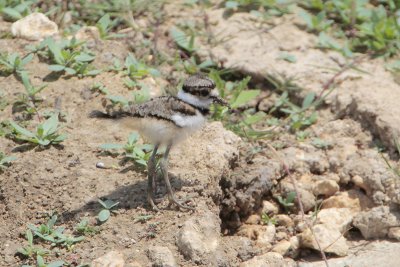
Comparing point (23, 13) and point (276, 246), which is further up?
point (23, 13)

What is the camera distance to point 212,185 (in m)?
5.78

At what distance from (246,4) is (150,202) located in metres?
3.26

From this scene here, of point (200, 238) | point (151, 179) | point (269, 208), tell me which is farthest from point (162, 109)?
point (269, 208)

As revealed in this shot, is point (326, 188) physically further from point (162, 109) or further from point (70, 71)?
point (70, 71)

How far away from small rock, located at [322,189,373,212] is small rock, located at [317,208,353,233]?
15 cm

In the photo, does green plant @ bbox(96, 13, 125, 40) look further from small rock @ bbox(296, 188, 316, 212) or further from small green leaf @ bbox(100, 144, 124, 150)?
small rock @ bbox(296, 188, 316, 212)

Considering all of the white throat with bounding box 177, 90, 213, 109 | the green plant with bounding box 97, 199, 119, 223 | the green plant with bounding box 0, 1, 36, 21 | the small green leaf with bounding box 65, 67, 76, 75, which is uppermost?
the white throat with bounding box 177, 90, 213, 109

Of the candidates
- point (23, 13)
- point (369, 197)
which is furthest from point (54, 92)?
point (369, 197)

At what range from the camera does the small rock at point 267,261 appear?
5.39 meters

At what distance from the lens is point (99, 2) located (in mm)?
7957

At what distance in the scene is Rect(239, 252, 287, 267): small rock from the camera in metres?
5.39

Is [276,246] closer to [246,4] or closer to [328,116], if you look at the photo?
[328,116]

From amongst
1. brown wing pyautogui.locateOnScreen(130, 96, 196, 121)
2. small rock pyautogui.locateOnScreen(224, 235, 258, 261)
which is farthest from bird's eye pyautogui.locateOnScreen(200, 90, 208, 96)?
small rock pyautogui.locateOnScreen(224, 235, 258, 261)

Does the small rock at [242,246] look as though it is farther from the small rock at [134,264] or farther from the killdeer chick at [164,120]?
the small rock at [134,264]
